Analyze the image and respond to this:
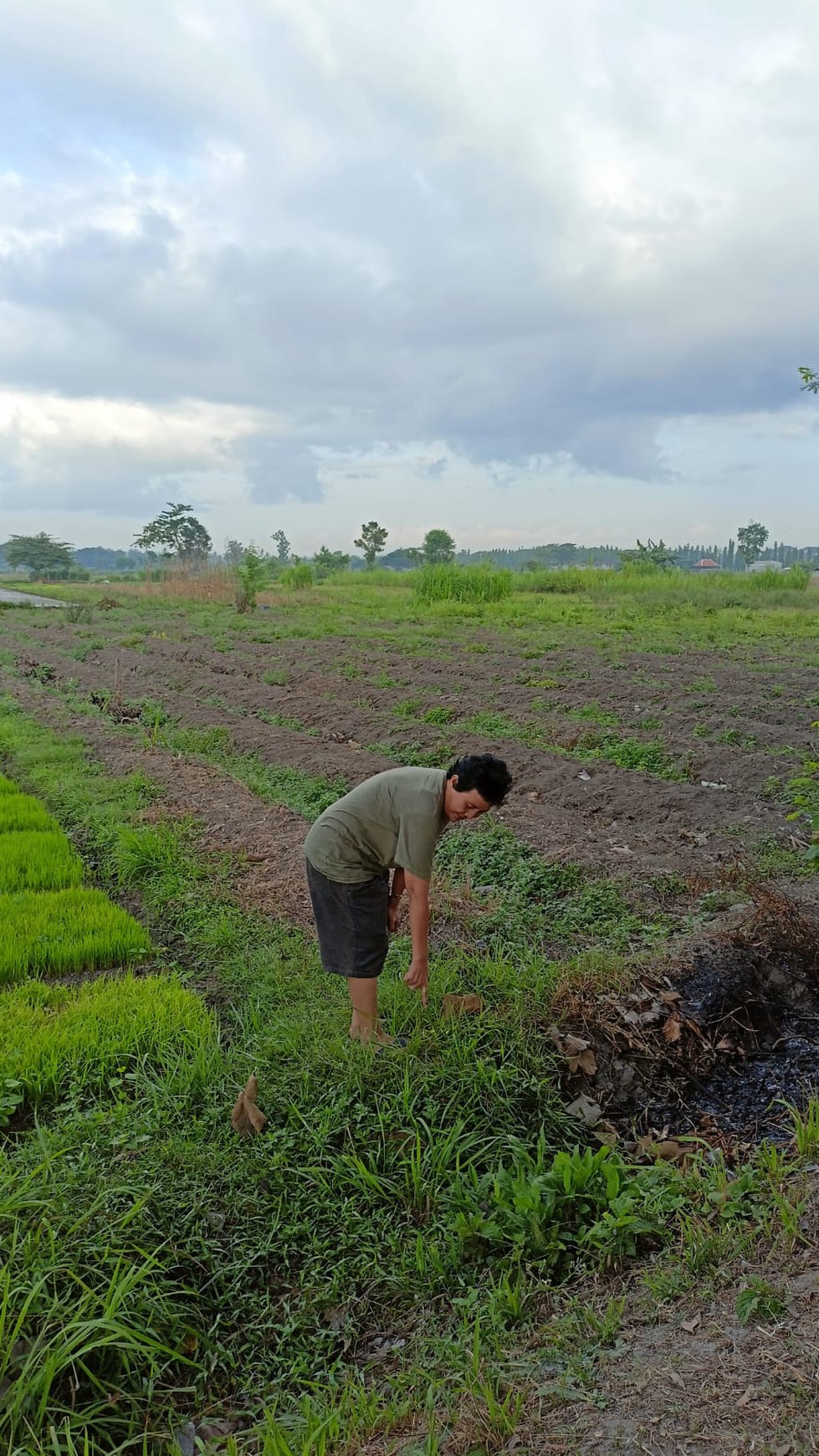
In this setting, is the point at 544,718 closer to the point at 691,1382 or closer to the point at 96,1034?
the point at 96,1034

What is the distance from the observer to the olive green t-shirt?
131 inches

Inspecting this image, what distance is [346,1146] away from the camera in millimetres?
3119

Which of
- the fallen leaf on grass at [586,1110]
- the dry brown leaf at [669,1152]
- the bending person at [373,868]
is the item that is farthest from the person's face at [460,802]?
the dry brown leaf at [669,1152]

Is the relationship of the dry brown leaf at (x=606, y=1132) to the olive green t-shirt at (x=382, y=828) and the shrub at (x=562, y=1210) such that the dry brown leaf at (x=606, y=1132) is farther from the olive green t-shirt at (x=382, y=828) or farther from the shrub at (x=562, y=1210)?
the olive green t-shirt at (x=382, y=828)

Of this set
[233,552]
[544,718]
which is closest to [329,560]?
[233,552]

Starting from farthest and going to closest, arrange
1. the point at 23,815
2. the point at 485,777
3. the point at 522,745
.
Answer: the point at 522,745 → the point at 23,815 → the point at 485,777

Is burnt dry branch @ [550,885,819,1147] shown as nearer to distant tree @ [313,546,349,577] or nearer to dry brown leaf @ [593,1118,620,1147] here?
dry brown leaf @ [593,1118,620,1147]

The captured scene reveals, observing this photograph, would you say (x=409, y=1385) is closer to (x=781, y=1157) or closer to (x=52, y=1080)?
(x=781, y=1157)

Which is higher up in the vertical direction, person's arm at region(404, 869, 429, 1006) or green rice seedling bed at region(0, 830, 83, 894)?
person's arm at region(404, 869, 429, 1006)

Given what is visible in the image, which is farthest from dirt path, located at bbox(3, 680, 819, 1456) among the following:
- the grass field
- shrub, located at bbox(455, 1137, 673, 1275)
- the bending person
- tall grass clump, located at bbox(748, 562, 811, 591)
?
tall grass clump, located at bbox(748, 562, 811, 591)

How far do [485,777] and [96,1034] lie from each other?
2.08m

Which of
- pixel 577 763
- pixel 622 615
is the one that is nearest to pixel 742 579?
pixel 622 615

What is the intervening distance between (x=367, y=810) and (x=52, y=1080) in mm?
1652

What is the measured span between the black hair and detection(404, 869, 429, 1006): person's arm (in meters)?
0.44
